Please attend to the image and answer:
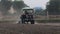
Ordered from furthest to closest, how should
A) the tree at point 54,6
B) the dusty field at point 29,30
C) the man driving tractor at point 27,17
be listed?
1. the tree at point 54,6
2. the man driving tractor at point 27,17
3. the dusty field at point 29,30

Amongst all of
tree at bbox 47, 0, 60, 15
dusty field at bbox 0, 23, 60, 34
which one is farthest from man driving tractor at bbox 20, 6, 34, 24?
tree at bbox 47, 0, 60, 15

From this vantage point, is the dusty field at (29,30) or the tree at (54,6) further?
the tree at (54,6)

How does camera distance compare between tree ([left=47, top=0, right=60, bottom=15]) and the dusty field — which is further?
tree ([left=47, top=0, right=60, bottom=15])

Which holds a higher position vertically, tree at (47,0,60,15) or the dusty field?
tree at (47,0,60,15)

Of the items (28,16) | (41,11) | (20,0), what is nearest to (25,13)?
(28,16)

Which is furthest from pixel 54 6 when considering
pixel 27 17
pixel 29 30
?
pixel 29 30

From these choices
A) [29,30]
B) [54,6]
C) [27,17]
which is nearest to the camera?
[29,30]

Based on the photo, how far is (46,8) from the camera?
236ft

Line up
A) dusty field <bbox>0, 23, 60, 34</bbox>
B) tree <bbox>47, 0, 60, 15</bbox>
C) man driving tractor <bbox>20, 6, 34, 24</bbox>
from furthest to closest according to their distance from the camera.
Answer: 1. tree <bbox>47, 0, 60, 15</bbox>
2. man driving tractor <bbox>20, 6, 34, 24</bbox>
3. dusty field <bbox>0, 23, 60, 34</bbox>

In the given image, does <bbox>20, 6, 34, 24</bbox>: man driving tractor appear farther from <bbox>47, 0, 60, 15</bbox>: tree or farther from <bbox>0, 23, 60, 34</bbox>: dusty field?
<bbox>47, 0, 60, 15</bbox>: tree

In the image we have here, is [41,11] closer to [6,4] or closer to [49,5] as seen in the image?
[49,5]

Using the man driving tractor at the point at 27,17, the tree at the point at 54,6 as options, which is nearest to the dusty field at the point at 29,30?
the man driving tractor at the point at 27,17

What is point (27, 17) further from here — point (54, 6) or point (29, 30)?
point (54, 6)

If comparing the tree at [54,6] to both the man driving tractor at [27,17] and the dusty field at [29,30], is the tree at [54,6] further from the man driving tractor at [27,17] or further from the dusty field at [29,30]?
the dusty field at [29,30]
